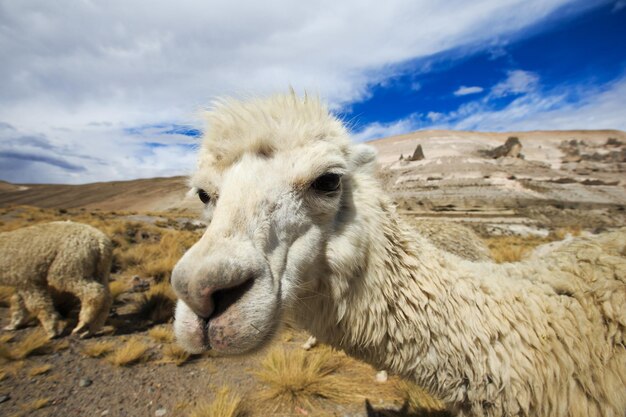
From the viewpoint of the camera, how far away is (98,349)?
3.35m

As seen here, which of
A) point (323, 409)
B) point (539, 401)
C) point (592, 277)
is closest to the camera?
point (539, 401)

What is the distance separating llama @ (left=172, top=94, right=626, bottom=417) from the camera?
4.62 feet

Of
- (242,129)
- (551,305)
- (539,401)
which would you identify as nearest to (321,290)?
(242,129)

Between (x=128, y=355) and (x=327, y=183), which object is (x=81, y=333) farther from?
(x=327, y=183)

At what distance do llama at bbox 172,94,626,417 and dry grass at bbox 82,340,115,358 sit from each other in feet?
10.3

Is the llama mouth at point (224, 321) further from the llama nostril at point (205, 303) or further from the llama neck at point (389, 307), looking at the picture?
the llama neck at point (389, 307)

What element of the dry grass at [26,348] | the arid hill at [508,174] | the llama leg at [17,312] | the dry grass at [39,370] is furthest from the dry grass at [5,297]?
the arid hill at [508,174]

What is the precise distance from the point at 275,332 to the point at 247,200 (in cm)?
62

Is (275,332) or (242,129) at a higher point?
(242,129)

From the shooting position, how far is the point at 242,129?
1521 millimetres

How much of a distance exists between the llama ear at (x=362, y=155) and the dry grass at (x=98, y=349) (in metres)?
3.76

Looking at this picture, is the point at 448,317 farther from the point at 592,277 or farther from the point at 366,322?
the point at 592,277

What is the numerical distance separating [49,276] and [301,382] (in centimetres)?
363

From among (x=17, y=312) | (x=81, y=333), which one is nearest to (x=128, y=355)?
(x=81, y=333)
